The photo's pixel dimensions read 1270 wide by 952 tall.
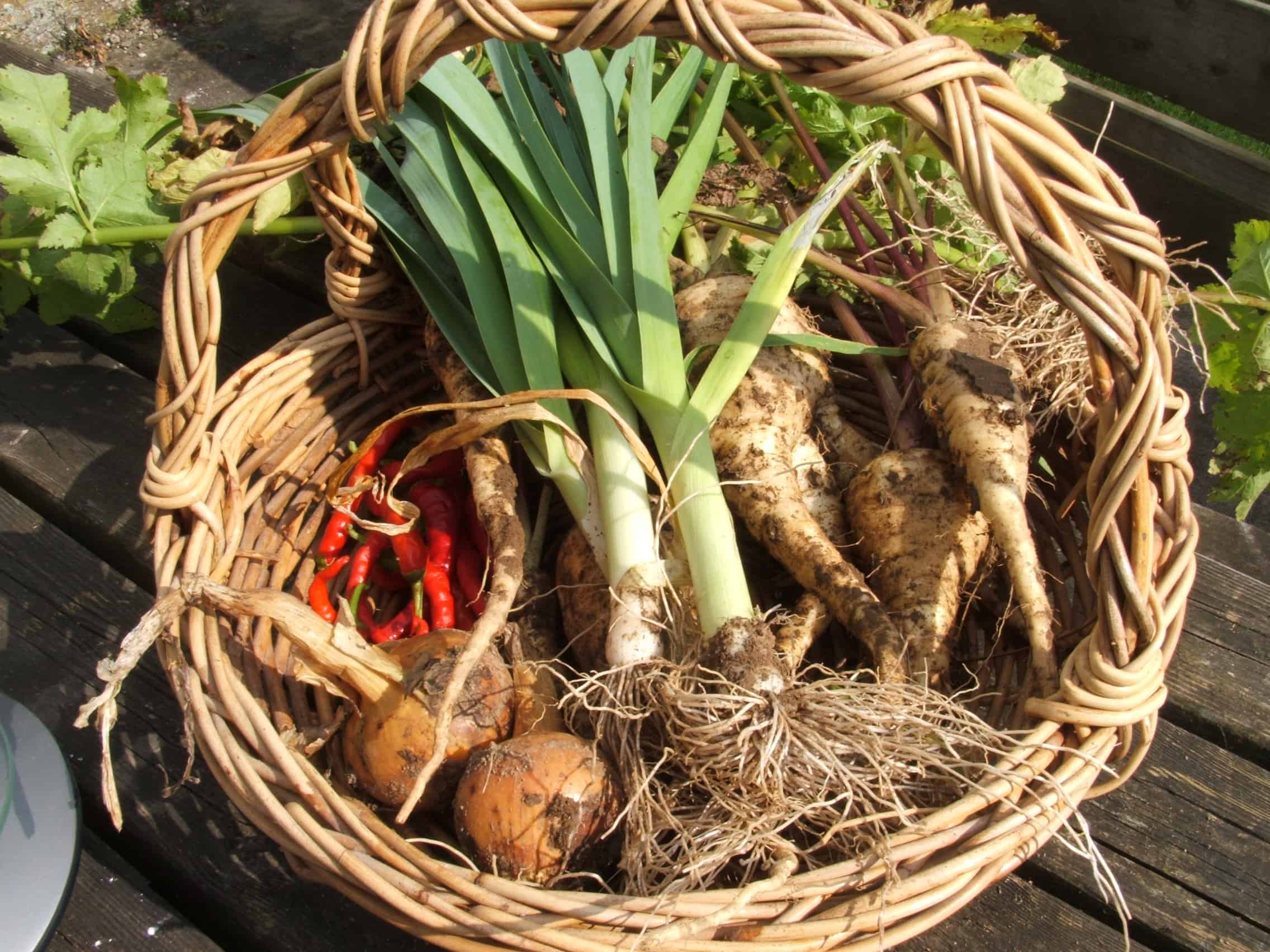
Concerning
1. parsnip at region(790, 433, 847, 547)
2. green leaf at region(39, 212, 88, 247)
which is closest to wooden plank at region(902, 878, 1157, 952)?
parsnip at region(790, 433, 847, 547)

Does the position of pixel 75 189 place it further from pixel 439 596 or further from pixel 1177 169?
pixel 1177 169

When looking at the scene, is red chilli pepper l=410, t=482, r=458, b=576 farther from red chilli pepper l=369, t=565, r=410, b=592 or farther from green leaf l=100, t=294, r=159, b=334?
green leaf l=100, t=294, r=159, b=334

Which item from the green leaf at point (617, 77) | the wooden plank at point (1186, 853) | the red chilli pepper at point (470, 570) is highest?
the green leaf at point (617, 77)

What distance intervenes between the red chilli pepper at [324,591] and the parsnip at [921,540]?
2.48ft

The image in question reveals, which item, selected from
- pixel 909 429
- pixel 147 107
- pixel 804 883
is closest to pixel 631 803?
pixel 804 883

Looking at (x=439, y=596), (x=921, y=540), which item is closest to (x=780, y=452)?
(x=921, y=540)

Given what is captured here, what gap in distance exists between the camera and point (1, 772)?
1.09m

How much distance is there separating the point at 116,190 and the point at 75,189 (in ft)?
0.18

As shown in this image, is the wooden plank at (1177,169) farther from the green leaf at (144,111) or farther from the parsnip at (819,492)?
the green leaf at (144,111)

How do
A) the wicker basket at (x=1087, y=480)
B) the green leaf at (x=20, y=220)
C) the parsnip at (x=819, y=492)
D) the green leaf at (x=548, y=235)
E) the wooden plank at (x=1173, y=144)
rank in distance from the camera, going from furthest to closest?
the wooden plank at (x=1173, y=144) < the green leaf at (x=20, y=220) < the parsnip at (x=819, y=492) < the green leaf at (x=548, y=235) < the wicker basket at (x=1087, y=480)

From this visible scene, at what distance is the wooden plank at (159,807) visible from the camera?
1042mm

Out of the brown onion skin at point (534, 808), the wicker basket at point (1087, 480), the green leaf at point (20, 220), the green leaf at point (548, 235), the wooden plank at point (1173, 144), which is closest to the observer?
the wicker basket at point (1087, 480)

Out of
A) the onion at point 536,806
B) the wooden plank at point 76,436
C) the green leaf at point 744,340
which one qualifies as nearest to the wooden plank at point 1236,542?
the green leaf at point 744,340

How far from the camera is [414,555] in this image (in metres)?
1.44
